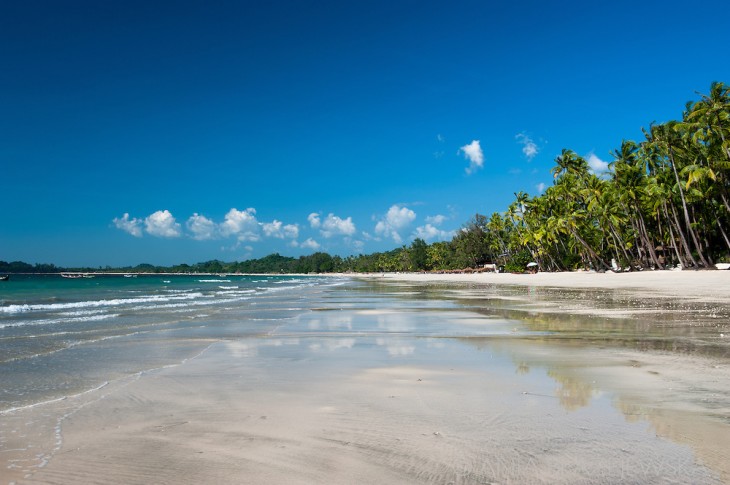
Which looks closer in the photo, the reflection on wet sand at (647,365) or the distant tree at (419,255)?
the reflection on wet sand at (647,365)

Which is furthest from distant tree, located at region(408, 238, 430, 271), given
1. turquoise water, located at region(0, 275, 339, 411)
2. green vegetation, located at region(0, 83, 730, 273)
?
turquoise water, located at region(0, 275, 339, 411)

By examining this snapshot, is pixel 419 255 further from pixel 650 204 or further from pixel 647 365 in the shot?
pixel 647 365

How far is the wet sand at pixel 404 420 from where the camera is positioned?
12.4 feet

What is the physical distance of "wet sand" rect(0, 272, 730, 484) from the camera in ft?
12.4

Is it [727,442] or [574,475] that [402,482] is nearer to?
[574,475]

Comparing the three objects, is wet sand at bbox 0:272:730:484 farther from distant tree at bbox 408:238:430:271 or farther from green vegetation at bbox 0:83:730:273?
distant tree at bbox 408:238:430:271

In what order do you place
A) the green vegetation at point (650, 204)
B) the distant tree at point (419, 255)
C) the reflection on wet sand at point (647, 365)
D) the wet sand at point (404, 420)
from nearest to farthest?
the wet sand at point (404, 420) < the reflection on wet sand at point (647, 365) < the green vegetation at point (650, 204) < the distant tree at point (419, 255)

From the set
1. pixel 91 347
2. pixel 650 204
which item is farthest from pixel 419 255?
pixel 91 347

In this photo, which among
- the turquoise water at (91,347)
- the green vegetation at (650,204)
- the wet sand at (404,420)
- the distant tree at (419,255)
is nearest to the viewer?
the wet sand at (404,420)

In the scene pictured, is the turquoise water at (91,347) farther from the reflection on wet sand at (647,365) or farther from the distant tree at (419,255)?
the distant tree at (419,255)

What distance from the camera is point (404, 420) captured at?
197 inches

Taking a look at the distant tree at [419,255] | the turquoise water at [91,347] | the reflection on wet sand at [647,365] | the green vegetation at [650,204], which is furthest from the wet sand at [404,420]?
the distant tree at [419,255]

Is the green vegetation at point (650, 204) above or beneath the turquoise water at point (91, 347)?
above

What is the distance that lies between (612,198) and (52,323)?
5200cm
